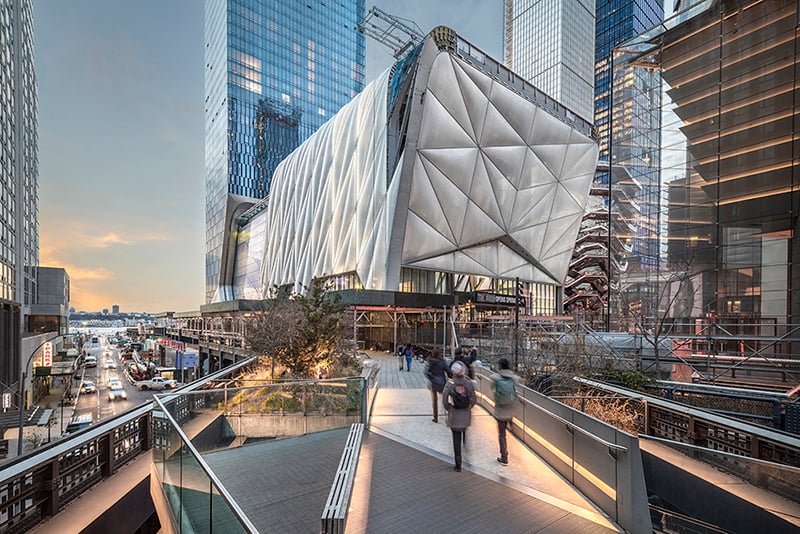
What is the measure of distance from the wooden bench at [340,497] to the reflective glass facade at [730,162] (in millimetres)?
15496

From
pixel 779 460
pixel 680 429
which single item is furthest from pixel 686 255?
pixel 779 460

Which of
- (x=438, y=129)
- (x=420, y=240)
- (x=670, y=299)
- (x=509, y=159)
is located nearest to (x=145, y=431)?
(x=670, y=299)

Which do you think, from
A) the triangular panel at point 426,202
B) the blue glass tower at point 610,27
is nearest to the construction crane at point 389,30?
the triangular panel at point 426,202

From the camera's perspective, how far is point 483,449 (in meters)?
8.23

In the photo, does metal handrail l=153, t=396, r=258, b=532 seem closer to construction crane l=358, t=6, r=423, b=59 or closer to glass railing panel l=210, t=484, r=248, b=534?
glass railing panel l=210, t=484, r=248, b=534

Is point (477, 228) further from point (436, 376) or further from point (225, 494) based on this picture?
point (225, 494)

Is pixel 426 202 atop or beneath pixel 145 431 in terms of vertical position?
atop

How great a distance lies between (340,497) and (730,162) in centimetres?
2470

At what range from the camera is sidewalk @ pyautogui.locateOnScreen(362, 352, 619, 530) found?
6051 millimetres

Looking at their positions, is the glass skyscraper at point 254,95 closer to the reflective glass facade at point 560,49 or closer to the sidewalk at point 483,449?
the reflective glass facade at point 560,49

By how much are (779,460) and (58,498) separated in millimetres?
10046

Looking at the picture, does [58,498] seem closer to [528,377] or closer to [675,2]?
[528,377]

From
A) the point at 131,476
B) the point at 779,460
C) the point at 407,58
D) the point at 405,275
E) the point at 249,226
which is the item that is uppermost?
the point at 407,58

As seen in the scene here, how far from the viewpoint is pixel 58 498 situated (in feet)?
21.1
